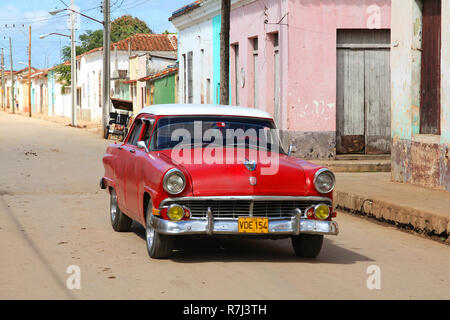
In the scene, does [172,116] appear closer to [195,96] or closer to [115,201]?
[115,201]

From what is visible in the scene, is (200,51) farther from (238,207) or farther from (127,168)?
(238,207)

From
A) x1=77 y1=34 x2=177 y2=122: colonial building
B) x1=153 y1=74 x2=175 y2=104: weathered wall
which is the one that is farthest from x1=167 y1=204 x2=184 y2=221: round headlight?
x1=77 y1=34 x2=177 y2=122: colonial building

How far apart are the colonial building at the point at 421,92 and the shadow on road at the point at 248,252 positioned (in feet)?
15.6

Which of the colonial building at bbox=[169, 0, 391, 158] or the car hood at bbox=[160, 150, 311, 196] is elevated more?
the colonial building at bbox=[169, 0, 391, 158]

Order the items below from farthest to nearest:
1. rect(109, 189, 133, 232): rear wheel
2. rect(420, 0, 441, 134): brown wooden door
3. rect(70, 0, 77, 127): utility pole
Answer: rect(70, 0, 77, 127): utility pole → rect(420, 0, 441, 134): brown wooden door → rect(109, 189, 133, 232): rear wheel

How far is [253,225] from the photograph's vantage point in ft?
25.6

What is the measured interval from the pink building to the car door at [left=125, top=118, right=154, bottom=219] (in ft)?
37.7

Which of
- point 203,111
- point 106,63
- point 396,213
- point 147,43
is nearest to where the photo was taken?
point 203,111

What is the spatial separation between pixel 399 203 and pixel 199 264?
4494 millimetres

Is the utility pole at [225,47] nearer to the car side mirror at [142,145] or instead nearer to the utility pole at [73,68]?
the car side mirror at [142,145]

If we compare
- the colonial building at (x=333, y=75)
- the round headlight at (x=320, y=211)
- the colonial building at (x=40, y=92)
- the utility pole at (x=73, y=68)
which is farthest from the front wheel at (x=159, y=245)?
the colonial building at (x=40, y=92)

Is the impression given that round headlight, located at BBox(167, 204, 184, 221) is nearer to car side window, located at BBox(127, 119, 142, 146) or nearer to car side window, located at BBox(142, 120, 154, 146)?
car side window, located at BBox(142, 120, 154, 146)

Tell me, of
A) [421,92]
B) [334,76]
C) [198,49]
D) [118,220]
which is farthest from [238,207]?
[198,49]

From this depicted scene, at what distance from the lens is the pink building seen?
68.2 ft
